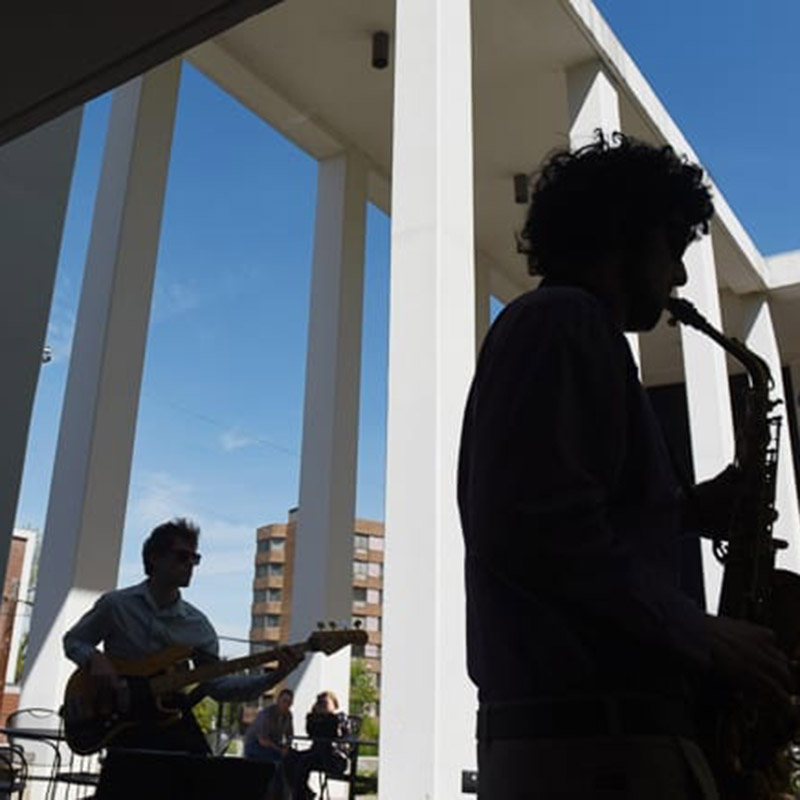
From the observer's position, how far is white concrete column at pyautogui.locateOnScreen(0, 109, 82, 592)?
3.07 meters

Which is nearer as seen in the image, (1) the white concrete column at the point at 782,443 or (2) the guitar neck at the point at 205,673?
(2) the guitar neck at the point at 205,673

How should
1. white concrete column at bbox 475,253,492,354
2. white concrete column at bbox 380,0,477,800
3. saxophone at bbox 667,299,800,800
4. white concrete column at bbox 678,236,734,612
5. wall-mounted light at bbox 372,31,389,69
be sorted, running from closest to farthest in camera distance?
1. saxophone at bbox 667,299,800,800
2. white concrete column at bbox 380,0,477,800
3. wall-mounted light at bbox 372,31,389,69
4. white concrete column at bbox 678,236,734,612
5. white concrete column at bbox 475,253,492,354

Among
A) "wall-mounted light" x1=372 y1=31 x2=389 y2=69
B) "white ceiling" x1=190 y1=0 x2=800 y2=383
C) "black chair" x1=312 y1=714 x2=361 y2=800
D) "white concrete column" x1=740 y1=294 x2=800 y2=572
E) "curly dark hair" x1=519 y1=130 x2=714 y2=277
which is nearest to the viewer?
"curly dark hair" x1=519 y1=130 x2=714 y2=277

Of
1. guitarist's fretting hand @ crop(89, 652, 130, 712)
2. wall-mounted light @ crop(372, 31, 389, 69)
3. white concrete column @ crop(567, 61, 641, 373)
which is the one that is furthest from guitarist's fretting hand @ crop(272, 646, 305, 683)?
wall-mounted light @ crop(372, 31, 389, 69)

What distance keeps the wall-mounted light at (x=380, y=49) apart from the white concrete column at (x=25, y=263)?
4.23 meters

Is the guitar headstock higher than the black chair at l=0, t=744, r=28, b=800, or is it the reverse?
the guitar headstock

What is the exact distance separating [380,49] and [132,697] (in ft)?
17.8

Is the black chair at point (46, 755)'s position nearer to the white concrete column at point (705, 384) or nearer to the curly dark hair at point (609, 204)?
the curly dark hair at point (609, 204)

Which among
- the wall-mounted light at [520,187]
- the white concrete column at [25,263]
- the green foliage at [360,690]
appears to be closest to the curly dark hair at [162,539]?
the white concrete column at [25,263]

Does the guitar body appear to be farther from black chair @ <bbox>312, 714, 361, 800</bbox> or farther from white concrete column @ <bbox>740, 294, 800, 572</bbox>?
white concrete column @ <bbox>740, 294, 800, 572</bbox>

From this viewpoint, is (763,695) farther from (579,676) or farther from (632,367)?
(632,367)

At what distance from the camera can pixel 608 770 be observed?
3.28 ft

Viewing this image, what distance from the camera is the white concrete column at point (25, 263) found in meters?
3.07

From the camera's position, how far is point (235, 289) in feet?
55.3
